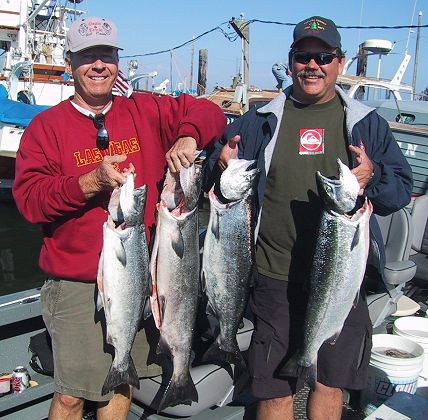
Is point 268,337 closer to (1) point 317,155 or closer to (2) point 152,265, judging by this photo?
(2) point 152,265

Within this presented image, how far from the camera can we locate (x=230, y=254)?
112 inches

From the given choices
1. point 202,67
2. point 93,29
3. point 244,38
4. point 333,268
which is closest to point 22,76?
point 244,38

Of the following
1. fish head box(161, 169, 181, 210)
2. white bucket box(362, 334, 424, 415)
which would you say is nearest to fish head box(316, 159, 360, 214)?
fish head box(161, 169, 181, 210)

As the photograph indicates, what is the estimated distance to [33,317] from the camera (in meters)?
3.84

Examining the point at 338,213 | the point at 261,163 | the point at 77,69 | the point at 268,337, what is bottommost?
the point at 268,337

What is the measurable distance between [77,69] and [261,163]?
3.73 ft

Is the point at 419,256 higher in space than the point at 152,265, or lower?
lower

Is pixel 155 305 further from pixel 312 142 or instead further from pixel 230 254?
pixel 312 142

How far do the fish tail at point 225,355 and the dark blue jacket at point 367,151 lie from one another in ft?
2.45

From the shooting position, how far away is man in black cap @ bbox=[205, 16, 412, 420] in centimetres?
282

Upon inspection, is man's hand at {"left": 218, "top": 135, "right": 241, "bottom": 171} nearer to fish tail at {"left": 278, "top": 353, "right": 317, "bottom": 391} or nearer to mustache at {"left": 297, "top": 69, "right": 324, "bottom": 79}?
mustache at {"left": 297, "top": 69, "right": 324, "bottom": 79}

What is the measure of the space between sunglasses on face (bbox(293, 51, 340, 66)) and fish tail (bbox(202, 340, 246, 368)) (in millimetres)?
1636

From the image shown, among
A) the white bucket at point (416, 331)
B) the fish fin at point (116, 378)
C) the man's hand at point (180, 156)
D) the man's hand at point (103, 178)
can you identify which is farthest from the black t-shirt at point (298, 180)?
the white bucket at point (416, 331)

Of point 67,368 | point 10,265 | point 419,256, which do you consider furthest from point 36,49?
point 67,368
